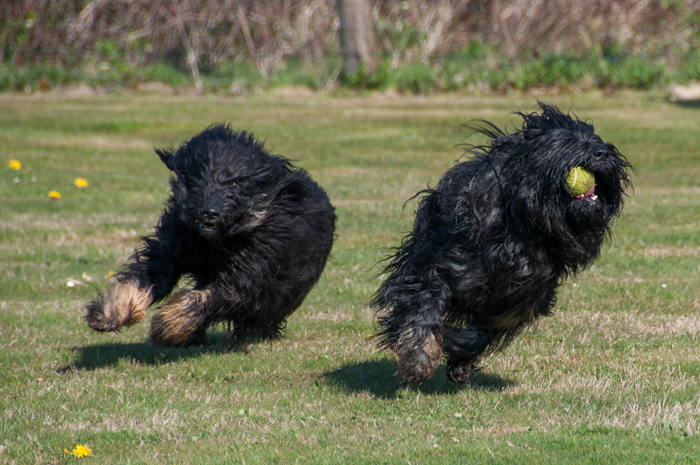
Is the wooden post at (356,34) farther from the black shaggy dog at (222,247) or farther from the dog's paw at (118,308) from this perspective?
the dog's paw at (118,308)

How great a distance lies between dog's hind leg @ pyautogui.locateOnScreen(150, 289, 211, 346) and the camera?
563cm

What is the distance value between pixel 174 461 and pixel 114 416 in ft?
2.99

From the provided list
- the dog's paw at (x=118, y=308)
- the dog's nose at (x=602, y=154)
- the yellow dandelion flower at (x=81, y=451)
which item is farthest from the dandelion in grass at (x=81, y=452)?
the dog's nose at (x=602, y=154)

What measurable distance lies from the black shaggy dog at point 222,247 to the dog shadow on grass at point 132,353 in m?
0.44

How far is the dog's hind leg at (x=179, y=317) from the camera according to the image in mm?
5629

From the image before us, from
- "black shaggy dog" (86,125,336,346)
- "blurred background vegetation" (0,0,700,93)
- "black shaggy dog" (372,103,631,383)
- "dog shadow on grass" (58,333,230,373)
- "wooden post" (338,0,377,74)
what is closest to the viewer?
"black shaggy dog" (372,103,631,383)

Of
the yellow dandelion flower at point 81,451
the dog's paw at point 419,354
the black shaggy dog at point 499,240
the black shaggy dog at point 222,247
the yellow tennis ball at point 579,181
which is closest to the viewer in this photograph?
the yellow dandelion flower at point 81,451

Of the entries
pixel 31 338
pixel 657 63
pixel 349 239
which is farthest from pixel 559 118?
pixel 657 63

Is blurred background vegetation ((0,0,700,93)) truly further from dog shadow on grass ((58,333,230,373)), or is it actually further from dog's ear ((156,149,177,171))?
dog's ear ((156,149,177,171))

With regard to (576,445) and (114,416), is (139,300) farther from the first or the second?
(576,445)

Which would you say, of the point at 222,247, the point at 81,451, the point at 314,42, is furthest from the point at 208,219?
the point at 314,42

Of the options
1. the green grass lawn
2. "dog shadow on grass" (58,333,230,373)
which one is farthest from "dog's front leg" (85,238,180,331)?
"dog shadow on grass" (58,333,230,373)

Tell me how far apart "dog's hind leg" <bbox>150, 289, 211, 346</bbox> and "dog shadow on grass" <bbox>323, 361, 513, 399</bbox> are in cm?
100

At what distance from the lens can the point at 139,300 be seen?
18.5 feet
